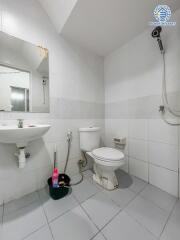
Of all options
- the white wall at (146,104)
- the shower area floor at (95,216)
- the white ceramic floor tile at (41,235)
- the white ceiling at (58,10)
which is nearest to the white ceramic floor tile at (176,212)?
the shower area floor at (95,216)

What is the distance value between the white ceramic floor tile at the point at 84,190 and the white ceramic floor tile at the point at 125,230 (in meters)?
0.38

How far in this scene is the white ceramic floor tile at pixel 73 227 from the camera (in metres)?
0.87

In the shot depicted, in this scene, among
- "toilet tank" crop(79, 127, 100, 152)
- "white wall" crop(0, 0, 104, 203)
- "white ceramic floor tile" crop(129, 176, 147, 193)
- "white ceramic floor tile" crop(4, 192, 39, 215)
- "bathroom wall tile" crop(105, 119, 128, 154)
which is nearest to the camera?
"white ceramic floor tile" crop(4, 192, 39, 215)

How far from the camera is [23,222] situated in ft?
3.20

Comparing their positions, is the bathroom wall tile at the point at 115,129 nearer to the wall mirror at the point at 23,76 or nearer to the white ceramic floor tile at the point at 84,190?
the white ceramic floor tile at the point at 84,190

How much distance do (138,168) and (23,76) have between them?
181 centimetres

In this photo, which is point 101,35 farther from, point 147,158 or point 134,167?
point 134,167

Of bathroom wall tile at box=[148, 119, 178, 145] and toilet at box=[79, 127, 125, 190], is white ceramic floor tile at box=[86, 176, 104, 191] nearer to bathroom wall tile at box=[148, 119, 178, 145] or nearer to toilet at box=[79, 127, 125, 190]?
toilet at box=[79, 127, 125, 190]

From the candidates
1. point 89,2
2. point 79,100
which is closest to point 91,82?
point 79,100

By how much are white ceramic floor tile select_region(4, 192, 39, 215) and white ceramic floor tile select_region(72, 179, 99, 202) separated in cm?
41

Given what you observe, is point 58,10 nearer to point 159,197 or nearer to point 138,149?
point 138,149

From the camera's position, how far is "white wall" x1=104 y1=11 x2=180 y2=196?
1.29 meters

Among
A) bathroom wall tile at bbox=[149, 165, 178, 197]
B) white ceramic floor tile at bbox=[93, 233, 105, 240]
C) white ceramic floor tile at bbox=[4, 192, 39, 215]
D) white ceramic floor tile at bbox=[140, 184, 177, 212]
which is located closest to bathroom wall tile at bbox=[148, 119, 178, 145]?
bathroom wall tile at bbox=[149, 165, 178, 197]

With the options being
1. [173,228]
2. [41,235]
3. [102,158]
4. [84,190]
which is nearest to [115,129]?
[102,158]
